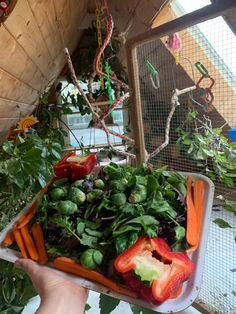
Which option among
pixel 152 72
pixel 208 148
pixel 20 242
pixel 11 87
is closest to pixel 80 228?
pixel 20 242

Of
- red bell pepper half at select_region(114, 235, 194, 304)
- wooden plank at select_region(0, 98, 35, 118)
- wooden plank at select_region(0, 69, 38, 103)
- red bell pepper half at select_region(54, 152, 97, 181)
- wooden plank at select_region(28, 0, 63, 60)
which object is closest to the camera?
red bell pepper half at select_region(114, 235, 194, 304)

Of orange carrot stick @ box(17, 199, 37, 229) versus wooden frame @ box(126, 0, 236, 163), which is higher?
wooden frame @ box(126, 0, 236, 163)

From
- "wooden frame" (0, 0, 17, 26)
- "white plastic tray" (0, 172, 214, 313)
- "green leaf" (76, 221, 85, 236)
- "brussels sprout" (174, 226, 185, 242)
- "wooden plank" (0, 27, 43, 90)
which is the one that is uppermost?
"wooden frame" (0, 0, 17, 26)

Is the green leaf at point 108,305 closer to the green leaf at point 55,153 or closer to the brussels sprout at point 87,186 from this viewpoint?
the brussels sprout at point 87,186

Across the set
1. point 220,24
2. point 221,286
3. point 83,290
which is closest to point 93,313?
point 221,286

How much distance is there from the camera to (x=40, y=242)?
49 centimetres

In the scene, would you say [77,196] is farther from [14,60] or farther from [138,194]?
[14,60]

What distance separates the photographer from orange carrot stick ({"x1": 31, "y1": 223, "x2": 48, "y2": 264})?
1.56ft

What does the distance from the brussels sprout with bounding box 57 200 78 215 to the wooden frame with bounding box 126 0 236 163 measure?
564 millimetres

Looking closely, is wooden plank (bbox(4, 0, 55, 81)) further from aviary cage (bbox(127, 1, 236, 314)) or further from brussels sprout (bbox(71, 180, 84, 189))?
brussels sprout (bbox(71, 180, 84, 189))

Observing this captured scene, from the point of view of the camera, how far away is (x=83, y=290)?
451 mm

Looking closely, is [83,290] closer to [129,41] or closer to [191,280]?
[191,280]

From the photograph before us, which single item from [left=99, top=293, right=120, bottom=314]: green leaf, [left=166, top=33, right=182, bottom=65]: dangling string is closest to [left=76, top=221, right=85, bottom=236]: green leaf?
[left=99, top=293, right=120, bottom=314]: green leaf

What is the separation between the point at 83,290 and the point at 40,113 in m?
1.84
